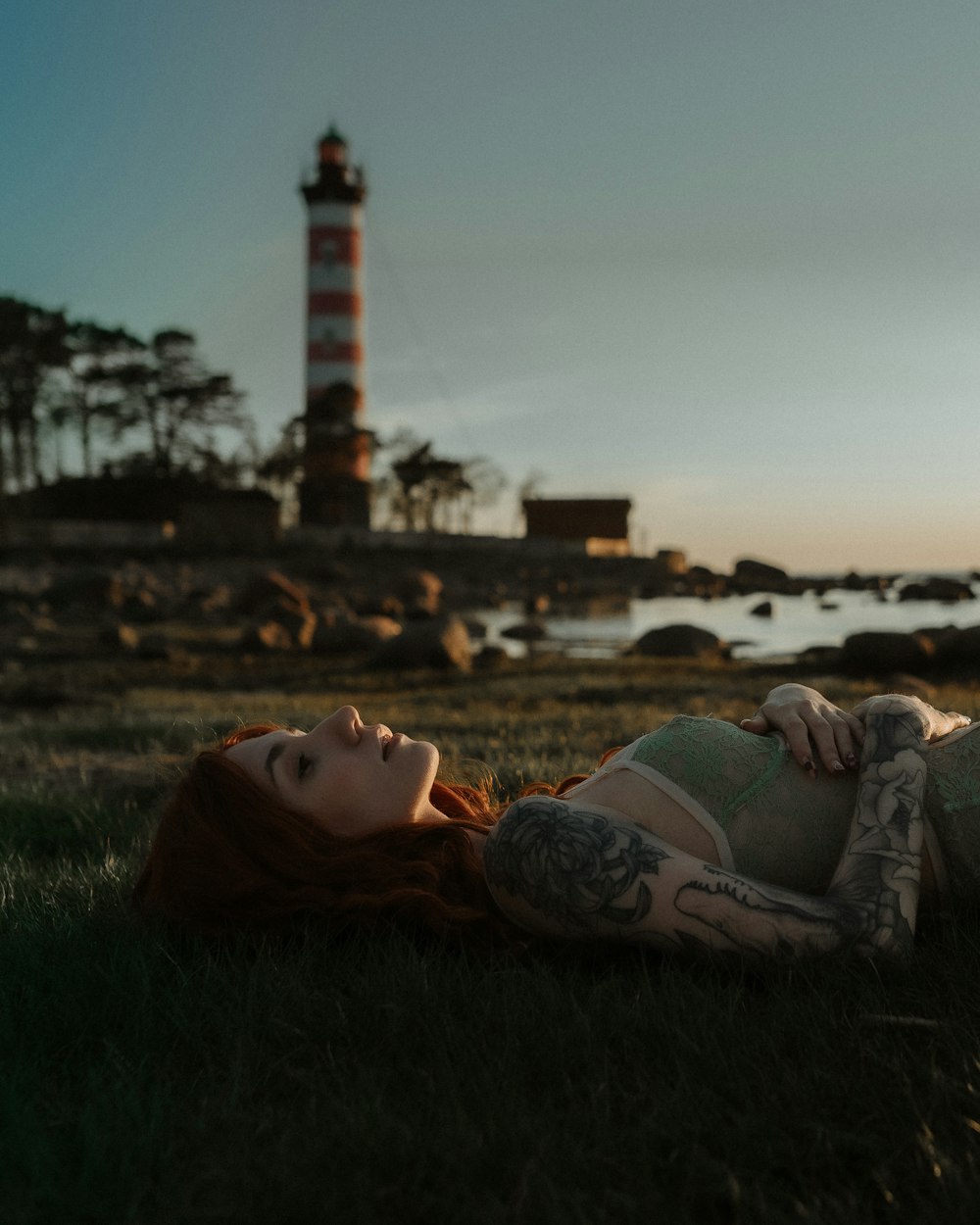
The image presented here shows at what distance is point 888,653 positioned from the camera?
484 inches

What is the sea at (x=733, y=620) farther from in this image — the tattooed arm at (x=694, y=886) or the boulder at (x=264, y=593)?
the tattooed arm at (x=694, y=886)

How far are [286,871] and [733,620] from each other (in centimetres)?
2646

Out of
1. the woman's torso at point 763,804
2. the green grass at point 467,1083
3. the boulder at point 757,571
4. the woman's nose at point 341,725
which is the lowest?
the green grass at point 467,1083

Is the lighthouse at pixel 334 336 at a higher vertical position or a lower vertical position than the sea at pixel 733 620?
higher

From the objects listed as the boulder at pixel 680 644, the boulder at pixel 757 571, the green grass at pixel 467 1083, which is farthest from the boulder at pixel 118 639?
the boulder at pixel 757 571

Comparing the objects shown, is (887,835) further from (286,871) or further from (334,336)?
(334,336)

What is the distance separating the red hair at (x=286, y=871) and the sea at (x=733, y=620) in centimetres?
1206

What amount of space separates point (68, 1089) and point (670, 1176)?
113 centimetres

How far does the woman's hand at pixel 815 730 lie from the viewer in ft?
8.16

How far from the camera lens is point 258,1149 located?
5.78 feet

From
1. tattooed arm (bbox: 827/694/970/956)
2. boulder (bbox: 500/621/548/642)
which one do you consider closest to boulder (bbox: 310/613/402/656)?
boulder (bbox: 500/621/548/642)

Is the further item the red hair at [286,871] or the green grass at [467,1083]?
the red hair at [286,871]

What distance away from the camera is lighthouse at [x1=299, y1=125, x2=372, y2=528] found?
43000 mm

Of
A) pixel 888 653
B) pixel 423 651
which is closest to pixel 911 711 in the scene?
pixel 888 653
